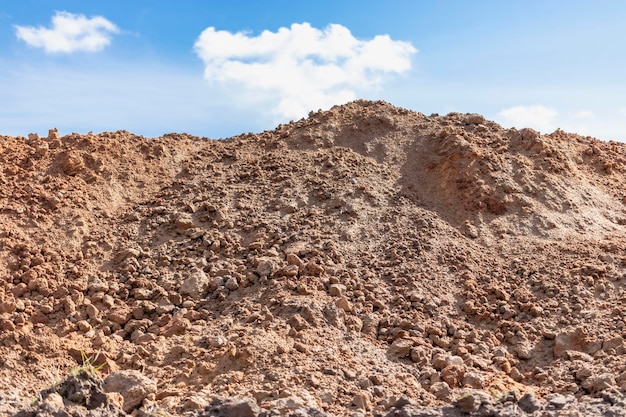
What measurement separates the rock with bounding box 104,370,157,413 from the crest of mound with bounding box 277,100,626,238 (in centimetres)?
545

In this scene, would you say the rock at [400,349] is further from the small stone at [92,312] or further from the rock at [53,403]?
the rock at [53,403]

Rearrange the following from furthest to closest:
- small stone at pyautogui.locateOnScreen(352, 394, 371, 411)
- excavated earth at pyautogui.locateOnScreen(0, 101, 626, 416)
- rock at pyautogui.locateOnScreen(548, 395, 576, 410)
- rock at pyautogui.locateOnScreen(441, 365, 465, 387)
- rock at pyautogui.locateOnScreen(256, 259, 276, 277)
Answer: rock at pyautogui.locateOnScreen(256, 259, 276, 277) → rock at pyautogui.locateOnScreen(441, 365, 465, 387) → excavated earth at pyautogui.locateOnScreen(0, 101, 626, 416) → small stone at pyautogui.locateOnScreen(352, 394, 371, 411) → rock at pyautogui.locateOnScreen(548, 395, 576, 410)

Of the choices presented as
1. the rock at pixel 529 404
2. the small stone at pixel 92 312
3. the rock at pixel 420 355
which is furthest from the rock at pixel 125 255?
the rock at pixel 529 404

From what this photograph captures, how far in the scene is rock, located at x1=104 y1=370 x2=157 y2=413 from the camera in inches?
244

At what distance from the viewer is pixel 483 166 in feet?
36.5

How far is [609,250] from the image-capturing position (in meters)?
9.87

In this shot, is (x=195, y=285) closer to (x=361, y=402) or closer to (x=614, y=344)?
(x=361, y=402)

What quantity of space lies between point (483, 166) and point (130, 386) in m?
6.94

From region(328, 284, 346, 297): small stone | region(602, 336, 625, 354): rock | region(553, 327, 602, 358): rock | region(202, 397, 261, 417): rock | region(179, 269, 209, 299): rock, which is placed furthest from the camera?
region(179, 269, 209, 299): rock

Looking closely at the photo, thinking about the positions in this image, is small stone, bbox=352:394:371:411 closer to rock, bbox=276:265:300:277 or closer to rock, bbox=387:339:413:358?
rock, bbox=387:339:413:358

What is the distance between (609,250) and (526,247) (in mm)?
1215

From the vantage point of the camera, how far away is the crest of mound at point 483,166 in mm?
10586

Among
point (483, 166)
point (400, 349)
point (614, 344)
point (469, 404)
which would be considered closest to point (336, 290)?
point (400, 349)

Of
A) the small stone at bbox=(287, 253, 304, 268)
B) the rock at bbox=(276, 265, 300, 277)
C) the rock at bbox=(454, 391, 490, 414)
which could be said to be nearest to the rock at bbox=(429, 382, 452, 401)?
the rock at bbox=(454, 391, 490, 414)
